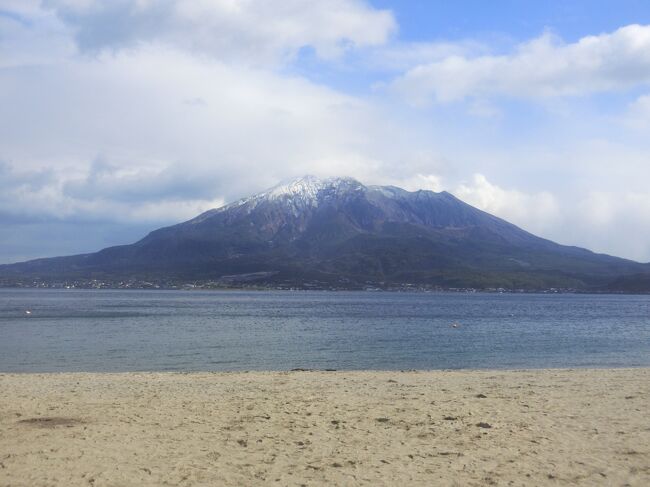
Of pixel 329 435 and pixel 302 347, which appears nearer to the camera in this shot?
pixel 329 435

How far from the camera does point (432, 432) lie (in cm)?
1452

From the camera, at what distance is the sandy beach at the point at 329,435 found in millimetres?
11312

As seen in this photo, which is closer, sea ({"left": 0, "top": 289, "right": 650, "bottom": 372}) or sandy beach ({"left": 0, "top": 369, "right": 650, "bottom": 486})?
sandy beach ({"left": 0, "top": 369, "right": 650, "bottom": 486})

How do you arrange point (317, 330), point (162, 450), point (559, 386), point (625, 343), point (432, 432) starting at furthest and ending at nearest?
point (317, 330) < point (625, 343) < point (559, 386) < point (432, 432) < point (162, 450)

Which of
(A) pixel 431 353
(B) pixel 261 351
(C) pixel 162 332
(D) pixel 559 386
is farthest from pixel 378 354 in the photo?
(C) pixel 162 332

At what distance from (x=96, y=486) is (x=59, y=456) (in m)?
2.17

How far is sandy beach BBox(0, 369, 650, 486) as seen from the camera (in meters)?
11.3

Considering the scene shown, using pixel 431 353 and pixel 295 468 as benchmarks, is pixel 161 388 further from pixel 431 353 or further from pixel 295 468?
pixel 431 353

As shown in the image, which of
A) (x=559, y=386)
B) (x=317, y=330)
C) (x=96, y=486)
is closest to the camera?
(x=96, y=486)

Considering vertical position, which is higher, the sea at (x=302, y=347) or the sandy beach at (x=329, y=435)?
the sandy beach at (x=329, y=435)

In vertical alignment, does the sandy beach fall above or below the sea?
above

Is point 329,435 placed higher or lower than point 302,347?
higher

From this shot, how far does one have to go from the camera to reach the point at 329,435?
563 inches

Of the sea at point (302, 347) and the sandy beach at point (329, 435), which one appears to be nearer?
the sandy beach at point (329, 435)
